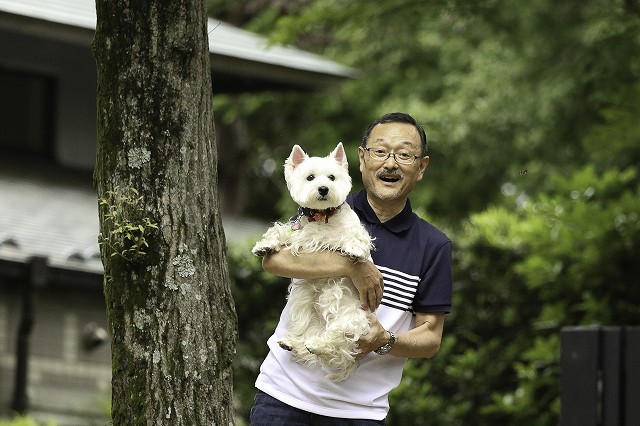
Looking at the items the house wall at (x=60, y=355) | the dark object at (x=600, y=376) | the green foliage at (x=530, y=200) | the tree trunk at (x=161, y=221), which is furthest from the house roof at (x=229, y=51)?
the tree trunk at (x=161, y=221)

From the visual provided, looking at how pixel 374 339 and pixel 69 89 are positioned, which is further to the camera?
pixel 69 89

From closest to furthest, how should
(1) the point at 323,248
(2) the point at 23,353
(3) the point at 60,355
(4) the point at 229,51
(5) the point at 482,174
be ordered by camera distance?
(1) the point at 323,248 → (2) the point at 23,353 → (3) the point at 60,355 → (4) the point at 229,51 → (5) the point at 482,174

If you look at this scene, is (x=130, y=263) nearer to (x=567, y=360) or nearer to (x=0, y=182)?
(x=567, y=360)

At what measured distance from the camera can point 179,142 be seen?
171 inches

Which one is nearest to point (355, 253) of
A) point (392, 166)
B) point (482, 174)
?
point (392, 166)

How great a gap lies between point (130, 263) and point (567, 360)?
3.24 meters

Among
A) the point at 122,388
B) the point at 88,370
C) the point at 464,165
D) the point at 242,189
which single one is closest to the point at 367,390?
the point at 122,388

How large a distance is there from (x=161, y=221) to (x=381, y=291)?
826 mm

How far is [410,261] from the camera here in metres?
4.11

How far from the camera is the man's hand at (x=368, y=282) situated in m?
3.94

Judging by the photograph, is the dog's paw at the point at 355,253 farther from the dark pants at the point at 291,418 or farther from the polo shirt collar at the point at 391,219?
the dark pants at the point at 291,418

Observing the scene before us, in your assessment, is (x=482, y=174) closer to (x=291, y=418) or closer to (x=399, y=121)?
(x=399, y=121)

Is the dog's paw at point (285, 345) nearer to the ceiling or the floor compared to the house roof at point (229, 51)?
nearer to the floor

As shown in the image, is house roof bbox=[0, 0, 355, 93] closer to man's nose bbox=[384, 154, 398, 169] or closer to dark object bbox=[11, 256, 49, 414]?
dark object bbox=[11, 256, 49, 414]
